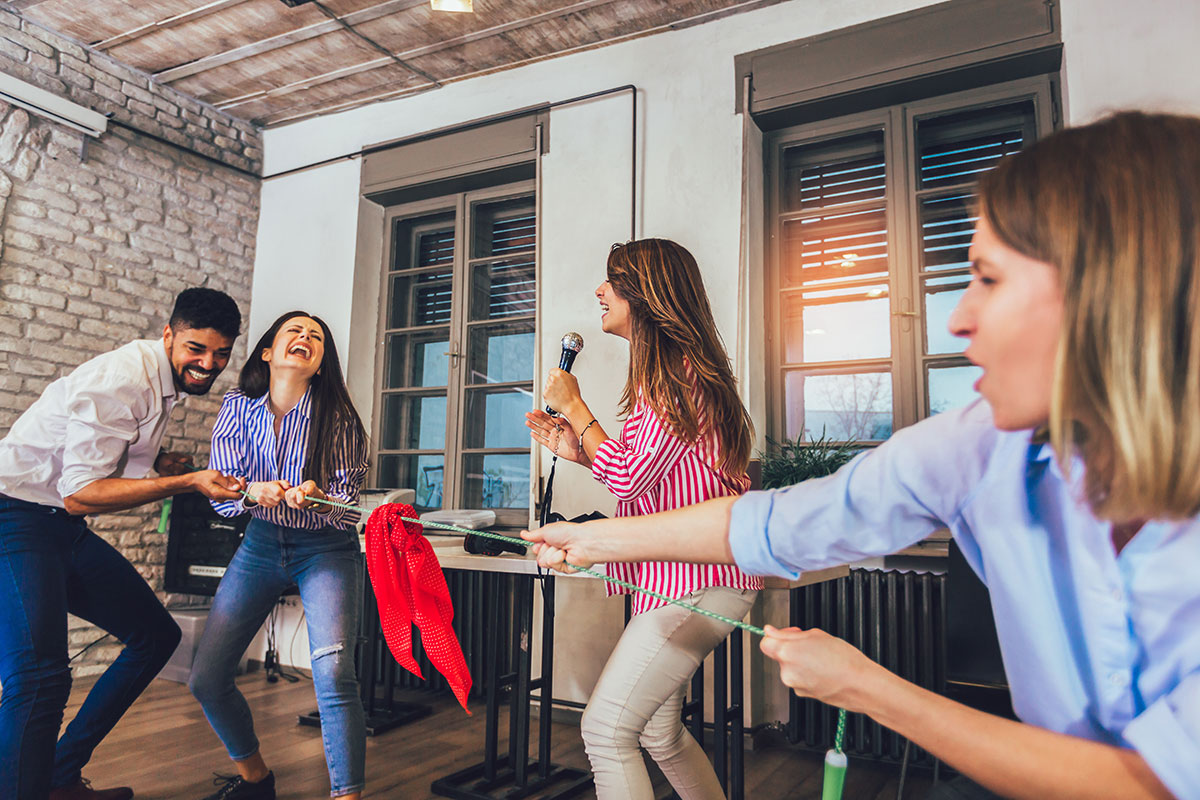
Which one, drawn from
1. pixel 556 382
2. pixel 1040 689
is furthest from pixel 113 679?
pixel 1040 689

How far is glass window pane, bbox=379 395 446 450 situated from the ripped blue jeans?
7.81 ft

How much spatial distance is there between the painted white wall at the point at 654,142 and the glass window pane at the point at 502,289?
43 centimetres

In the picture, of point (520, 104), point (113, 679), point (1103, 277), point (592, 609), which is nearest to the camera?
point (1103, 277)

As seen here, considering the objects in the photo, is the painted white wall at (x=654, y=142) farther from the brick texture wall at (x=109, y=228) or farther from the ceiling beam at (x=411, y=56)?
the brick texture wall at (x=109, y=228)

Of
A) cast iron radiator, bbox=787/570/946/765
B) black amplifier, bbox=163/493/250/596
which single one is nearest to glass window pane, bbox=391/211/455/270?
black amplifier, bbox=163/493/250/596

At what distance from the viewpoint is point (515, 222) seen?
4.78 m

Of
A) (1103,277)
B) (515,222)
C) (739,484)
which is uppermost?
(515,222)

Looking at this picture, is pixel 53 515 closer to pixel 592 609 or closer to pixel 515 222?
pixel 592 609

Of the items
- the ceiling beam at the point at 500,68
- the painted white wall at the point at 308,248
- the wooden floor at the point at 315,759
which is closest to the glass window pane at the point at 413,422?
the painted white wall at the point at 308,248

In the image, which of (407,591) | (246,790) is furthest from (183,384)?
(246,790)

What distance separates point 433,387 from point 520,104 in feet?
5.65

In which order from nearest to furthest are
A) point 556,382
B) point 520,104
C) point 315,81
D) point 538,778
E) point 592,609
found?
1. point 556,382
2. point 538,778
3. point 592,609
4. point 520,104
5. point 315,81

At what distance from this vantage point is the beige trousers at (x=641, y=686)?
1746 millimetres

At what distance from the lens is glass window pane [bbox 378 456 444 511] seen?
4742 millimetres
